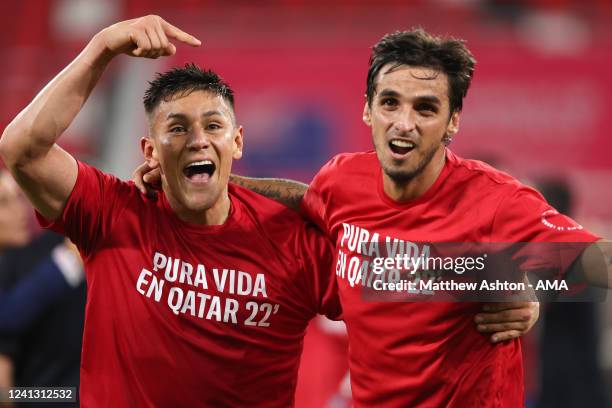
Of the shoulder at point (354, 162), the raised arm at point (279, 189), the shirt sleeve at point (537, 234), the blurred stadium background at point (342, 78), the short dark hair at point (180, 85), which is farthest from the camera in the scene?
the blurred stadium background at point (342, 78)

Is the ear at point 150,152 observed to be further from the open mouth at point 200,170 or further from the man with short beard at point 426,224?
the man with short beard at point 426,224

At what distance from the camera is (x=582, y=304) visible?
197 inches

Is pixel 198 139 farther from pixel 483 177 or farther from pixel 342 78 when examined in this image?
pixel 342 78

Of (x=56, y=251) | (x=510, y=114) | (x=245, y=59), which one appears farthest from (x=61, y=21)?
(x=56, y=251)

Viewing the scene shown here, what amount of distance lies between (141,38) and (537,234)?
4.39 feet

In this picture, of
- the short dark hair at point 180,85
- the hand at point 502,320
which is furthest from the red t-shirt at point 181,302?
the hand at point 502,320

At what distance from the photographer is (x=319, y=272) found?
3.34 m

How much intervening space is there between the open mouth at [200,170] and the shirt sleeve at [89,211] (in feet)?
0.80

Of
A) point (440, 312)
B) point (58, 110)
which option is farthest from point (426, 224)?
point (58, 110)

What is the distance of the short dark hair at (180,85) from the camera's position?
324 centimetres

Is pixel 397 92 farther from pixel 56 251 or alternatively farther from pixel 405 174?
pixel 56 251

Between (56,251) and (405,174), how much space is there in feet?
6.63

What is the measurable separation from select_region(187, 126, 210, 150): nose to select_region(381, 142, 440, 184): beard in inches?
23.5

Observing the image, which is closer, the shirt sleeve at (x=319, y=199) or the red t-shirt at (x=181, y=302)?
the red t-shirt at (x=181, y=302)
